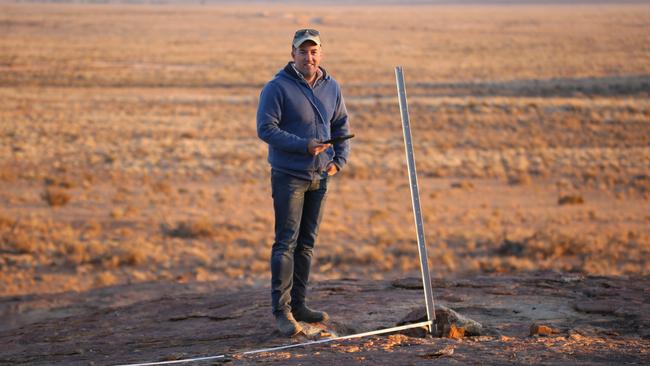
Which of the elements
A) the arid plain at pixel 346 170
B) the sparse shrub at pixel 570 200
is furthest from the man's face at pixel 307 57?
the sparse shrub at pixel 570 200

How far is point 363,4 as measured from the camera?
593 ft

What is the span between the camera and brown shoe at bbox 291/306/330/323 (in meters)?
6.36

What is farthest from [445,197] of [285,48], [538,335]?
[285,48]

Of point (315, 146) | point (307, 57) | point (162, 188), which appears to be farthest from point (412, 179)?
point (162, 188)

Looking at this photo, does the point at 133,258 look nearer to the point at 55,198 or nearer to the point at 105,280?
the point at 105,280

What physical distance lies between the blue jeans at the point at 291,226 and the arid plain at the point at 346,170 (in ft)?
19.5

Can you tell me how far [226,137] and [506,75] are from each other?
23.7 m

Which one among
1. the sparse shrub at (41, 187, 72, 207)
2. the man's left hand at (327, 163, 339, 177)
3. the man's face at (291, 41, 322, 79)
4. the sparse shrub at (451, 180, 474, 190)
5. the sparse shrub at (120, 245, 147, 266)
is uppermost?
the man's face at (291, 41, 322, 79)

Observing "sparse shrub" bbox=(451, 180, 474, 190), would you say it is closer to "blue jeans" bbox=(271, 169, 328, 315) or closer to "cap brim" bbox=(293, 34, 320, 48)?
"blue jeans" bbox=(271, 169, 328, 315)

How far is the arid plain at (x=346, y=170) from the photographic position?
44.5 feet

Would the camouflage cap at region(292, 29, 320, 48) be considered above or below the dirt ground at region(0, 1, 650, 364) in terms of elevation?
above

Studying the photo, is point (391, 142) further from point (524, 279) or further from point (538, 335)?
point (538, 335)

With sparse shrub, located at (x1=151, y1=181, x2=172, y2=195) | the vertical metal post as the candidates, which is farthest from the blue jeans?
sparse shrub, located at (x1=151, y1=181, x2=172, y2=195)

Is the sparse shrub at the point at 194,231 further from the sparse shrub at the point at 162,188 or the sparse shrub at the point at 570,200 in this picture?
the sparse shrub at the point at 570,200
